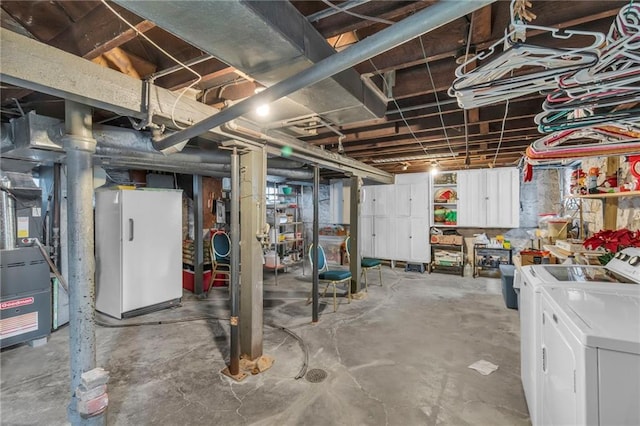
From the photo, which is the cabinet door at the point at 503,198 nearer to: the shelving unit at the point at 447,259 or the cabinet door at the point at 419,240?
the shelving unit at the point at 447,259

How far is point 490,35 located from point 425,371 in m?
2.45

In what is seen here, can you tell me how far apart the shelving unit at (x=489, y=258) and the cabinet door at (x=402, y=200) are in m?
1.51

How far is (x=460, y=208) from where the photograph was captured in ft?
19.9

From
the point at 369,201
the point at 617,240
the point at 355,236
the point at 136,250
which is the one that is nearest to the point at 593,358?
the point at 617,240

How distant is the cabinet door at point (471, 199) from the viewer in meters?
5.89

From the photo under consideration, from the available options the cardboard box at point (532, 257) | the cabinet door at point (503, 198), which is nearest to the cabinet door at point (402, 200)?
the cabinet door at point (503, 198)

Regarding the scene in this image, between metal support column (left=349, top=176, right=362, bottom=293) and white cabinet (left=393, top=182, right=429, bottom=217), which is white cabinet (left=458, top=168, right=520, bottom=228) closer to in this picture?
white cabinet (left=393, top=182, right=429, bottom=217)

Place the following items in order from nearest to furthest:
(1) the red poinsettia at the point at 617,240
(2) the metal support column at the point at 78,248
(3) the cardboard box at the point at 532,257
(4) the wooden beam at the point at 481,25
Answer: (4) the wooden beam at the point at 481,25 < (2) the metal support column at the point at 78,248 < (1) the red poinsettia at the point at 617,240 < (3) the cardboard box at the point at 532,257

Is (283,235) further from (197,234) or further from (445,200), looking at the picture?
(445,200)

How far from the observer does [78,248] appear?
1.67 meters

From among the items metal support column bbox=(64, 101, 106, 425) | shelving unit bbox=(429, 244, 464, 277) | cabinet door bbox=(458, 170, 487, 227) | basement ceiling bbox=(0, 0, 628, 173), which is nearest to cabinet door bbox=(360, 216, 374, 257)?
Result: shelving unit bbox=(429, 244, 464, 277)

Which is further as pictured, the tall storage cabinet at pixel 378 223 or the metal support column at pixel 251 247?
the tall storage cabinet at pixel 378 223

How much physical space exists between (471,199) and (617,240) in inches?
149

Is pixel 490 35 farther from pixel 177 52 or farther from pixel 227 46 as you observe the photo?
pixel 177 52
